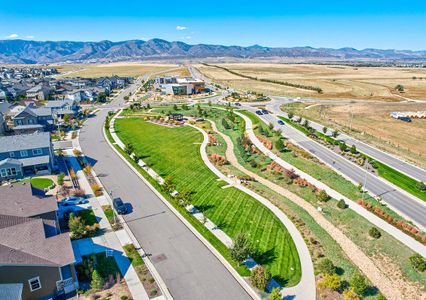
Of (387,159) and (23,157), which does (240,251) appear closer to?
(23,157)

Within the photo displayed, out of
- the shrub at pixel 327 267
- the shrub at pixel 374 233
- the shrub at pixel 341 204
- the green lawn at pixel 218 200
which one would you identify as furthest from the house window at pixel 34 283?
the shrub at pixel 341 204

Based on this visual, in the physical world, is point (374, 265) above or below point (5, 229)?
below

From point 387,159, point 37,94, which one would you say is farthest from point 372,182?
point 37,94

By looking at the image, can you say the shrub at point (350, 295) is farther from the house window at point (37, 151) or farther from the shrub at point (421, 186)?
the house window at point (37, 151)

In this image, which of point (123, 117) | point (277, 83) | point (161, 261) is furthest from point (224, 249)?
point (277, 83)

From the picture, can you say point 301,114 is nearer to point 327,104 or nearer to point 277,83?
point 327,104

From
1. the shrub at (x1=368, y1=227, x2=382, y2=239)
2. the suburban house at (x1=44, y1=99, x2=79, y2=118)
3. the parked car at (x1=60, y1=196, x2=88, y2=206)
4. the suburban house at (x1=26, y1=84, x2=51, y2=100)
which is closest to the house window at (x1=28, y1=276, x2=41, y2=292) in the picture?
the parked car at (x1=60, y1=196, x2=88, y2=206)

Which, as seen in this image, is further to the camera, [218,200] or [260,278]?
[218,200]
